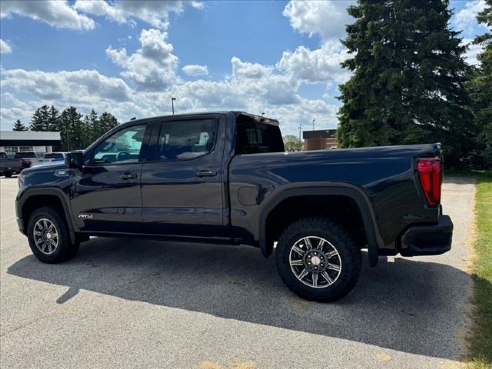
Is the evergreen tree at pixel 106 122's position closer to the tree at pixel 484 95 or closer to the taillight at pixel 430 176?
the tree at pixel 484 95

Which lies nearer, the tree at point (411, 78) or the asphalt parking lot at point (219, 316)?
the asphalt parking lot at point (219, 316)

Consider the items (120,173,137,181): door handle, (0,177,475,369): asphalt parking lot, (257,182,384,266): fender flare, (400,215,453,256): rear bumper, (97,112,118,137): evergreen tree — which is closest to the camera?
(0,177,475,369): asphalt parking lot

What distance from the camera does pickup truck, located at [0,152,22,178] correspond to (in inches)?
1040

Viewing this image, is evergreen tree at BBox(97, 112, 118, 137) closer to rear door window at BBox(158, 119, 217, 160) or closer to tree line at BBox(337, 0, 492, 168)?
tree line at BBox(337, 0, 492, 168)

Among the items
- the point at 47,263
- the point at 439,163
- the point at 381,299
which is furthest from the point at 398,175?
the point at 47,263

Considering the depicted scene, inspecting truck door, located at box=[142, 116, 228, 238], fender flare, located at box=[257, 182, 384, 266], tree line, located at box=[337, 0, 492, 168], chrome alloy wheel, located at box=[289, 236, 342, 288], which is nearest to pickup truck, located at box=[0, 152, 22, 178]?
tree line, located at box=[337, 0, 492, 168]

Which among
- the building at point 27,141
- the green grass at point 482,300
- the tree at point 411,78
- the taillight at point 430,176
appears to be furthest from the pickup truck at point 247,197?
the building at point 27,141

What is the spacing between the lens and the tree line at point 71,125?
350ft

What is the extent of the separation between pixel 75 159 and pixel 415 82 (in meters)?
18.0

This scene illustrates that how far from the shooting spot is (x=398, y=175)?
3.54m

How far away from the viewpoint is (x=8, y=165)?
26.6 metres

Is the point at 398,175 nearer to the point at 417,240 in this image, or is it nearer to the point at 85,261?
the point at 417,240

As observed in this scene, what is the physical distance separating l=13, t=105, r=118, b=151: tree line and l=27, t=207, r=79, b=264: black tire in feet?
348

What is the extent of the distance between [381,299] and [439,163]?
1.51 metres
